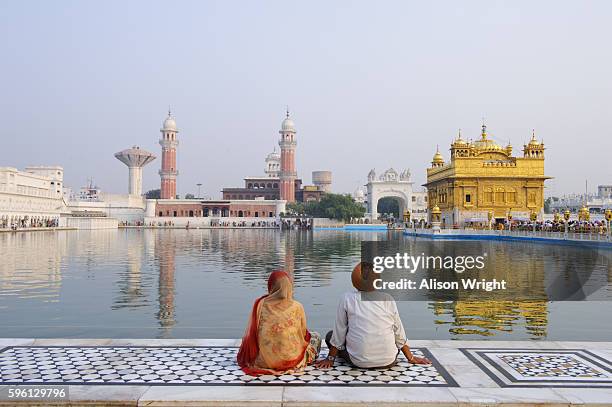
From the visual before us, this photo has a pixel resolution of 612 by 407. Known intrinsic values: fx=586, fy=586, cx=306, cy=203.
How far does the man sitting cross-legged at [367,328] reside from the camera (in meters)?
5.16

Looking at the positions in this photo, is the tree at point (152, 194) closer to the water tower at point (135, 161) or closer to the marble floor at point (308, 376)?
the water tower at point (135, 161)

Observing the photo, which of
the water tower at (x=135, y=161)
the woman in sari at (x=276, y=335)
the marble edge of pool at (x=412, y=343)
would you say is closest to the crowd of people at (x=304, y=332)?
the woman in sari at (x=276, y=335)

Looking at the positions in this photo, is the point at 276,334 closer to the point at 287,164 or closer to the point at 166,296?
the point at 166,296

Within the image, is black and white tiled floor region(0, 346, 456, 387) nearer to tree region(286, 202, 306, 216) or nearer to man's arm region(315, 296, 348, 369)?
man's arm region(315, 296, 348, 369)

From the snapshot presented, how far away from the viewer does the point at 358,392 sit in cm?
454

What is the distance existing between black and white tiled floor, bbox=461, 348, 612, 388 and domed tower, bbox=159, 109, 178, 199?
84.3m

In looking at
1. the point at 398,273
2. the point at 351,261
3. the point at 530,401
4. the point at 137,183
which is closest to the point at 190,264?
the point at 351,261

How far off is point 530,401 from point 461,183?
44.8 meters

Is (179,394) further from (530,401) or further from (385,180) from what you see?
(385,180)

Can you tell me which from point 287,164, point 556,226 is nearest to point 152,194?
point 287,164

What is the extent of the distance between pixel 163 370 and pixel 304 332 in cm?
129

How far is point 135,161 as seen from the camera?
93375mm

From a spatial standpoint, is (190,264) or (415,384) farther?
(190,264)

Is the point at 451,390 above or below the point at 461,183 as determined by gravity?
below
